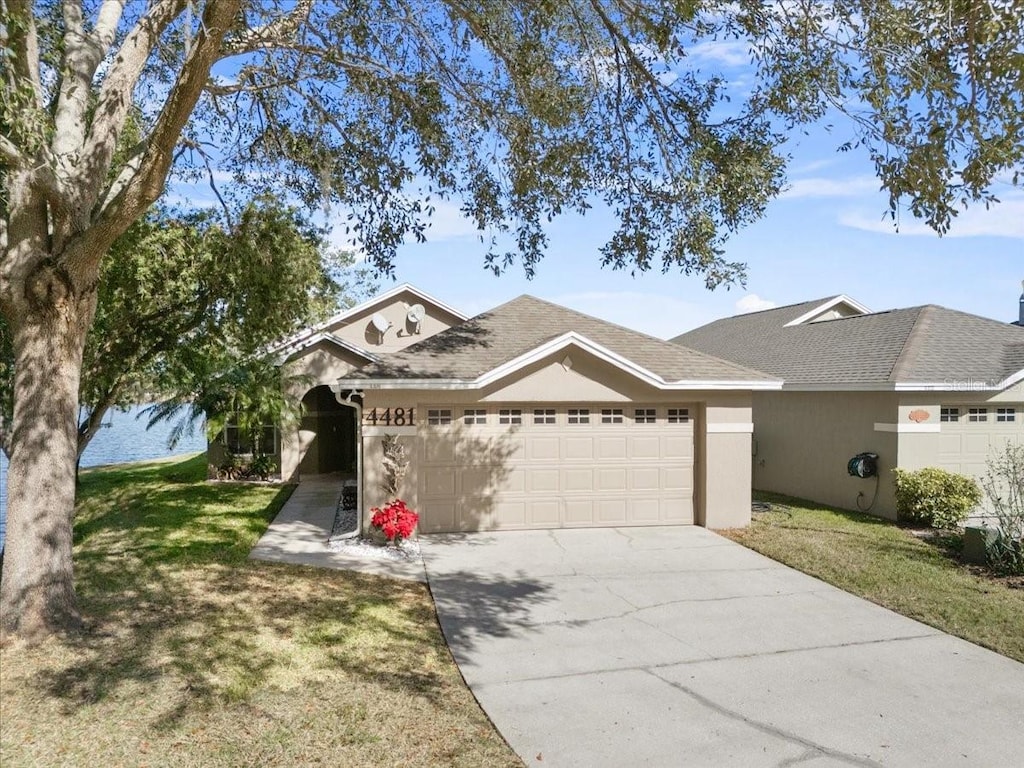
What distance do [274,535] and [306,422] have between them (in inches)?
312

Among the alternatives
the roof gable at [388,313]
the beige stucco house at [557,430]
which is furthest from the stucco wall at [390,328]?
the beige stucco house at [557,430]

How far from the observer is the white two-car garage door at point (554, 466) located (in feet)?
40.7

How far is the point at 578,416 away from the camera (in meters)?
13.0

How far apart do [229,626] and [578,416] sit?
7.25 meters

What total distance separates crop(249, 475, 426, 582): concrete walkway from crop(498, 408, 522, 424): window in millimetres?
3130

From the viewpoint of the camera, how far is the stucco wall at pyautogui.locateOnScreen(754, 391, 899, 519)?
46.8 ft

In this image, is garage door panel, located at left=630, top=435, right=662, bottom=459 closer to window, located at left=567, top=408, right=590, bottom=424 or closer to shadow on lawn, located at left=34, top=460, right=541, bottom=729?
window, located at left=567, top=408, right=590, bottom=424

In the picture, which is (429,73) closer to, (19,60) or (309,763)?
(19,60)

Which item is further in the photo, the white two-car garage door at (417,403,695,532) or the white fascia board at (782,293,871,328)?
the white fascia board at (782,293,871,328)

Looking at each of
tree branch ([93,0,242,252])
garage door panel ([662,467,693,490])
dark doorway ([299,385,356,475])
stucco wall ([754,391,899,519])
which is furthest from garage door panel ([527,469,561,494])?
dark doorway ([299,385,356,475])

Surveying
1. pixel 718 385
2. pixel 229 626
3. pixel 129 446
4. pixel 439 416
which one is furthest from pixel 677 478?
pixel 129 446

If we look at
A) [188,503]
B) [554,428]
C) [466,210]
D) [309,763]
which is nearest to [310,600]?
[309,763]

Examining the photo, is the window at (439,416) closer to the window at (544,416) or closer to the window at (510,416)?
the window at (510,416)

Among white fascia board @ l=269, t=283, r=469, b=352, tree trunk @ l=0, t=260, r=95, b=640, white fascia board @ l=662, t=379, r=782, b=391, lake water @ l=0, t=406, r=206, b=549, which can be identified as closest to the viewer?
tree trunk @ l=0, t=260, r=95, b=640
